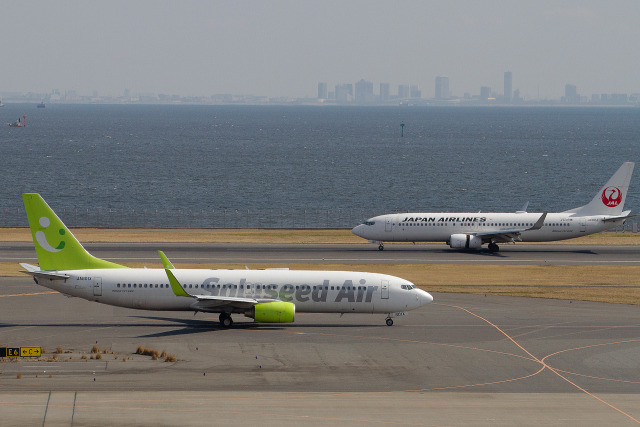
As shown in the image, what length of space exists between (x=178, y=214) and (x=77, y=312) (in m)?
76.5

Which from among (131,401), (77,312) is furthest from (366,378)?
(77,312)

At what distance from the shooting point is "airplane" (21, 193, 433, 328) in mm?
55875

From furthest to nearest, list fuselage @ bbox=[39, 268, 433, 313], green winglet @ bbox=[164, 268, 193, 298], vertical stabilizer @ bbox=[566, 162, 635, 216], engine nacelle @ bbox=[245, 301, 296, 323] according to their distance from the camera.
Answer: vertical stabilizer @ bbox=[566, 162, 635, 216] → fuselage @ bbox=[39, 268, 433, 313] → engine nacelle @ bbox=[245, 301, 296, 323] → green winglet @ bbox=[164, 268, 193, 298]

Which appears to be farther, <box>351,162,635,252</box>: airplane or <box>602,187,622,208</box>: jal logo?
<box>602,187,622,208</box>: jal logo

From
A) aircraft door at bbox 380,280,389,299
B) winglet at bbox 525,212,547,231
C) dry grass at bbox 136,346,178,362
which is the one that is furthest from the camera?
winglet at bbox 525,212,547,231

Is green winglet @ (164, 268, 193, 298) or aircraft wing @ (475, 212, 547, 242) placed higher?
green winglet @ (164, 268, 193, 298)

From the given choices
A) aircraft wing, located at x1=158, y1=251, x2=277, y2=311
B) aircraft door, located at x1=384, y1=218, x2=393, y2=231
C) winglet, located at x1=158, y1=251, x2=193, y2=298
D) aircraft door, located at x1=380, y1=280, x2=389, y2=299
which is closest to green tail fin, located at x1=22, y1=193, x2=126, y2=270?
aircraft wing, located at x1=158, y1=251, x2=277, y2=311

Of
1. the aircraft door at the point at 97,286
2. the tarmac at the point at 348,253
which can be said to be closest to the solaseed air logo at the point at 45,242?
the aircraft door at the point at 97,286

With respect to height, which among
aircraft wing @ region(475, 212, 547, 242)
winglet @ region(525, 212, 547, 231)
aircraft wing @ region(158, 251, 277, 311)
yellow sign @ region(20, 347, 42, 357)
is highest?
aircraft wing @ region(158, 251, 277, 311)

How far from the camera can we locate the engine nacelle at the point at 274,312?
55.3m

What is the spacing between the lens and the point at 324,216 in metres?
140

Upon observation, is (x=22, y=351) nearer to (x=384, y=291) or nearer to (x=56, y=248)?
(x=56, y=248)

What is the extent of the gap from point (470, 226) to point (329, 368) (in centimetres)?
5365

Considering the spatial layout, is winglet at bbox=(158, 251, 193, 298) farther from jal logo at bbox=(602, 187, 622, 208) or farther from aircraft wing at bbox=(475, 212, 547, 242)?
jal logo at bbox=(602, 187, 622, 208)
